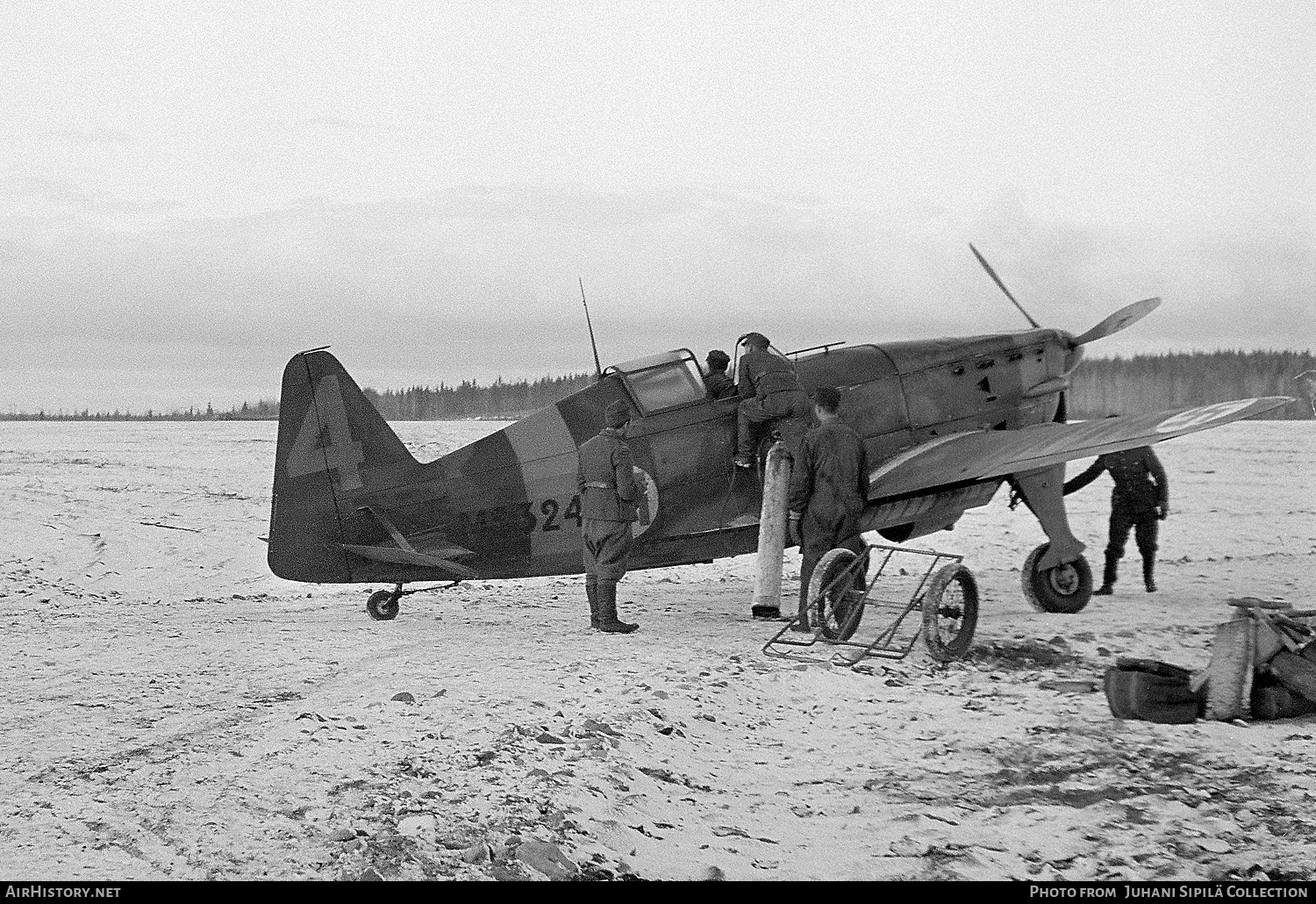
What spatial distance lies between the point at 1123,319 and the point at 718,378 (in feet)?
19.3

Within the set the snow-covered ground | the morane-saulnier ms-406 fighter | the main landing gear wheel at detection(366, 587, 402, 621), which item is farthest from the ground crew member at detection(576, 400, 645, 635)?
the main landing gear wheel at detection(366, 587, 402, 621)

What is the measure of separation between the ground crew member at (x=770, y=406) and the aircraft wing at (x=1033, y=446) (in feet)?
2.83

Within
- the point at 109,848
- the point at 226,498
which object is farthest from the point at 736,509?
the point at 226,498

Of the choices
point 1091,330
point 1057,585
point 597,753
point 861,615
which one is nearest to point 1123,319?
point 1091,330

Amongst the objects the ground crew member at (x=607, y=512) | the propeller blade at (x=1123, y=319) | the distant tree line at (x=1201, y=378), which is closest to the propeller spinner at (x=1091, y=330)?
the propeller blade at (x=1123, y=319)

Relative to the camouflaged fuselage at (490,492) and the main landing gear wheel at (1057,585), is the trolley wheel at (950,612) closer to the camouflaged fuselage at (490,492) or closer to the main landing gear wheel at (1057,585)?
the camouflaged fuselage at (490,492)

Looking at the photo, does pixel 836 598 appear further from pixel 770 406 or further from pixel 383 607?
pixel 383 607

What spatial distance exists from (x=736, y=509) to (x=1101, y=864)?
612cm

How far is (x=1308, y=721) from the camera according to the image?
22.6ft

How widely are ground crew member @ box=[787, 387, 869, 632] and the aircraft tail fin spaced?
3321 mm

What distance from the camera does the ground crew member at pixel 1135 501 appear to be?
12.9 meters

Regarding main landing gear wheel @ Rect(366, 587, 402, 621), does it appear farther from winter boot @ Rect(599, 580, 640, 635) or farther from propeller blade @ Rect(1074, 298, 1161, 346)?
propeller blade @ Rect(1074, 298, 1161, 346)

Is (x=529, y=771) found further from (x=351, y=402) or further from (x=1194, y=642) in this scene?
(x=1194, y=642)
